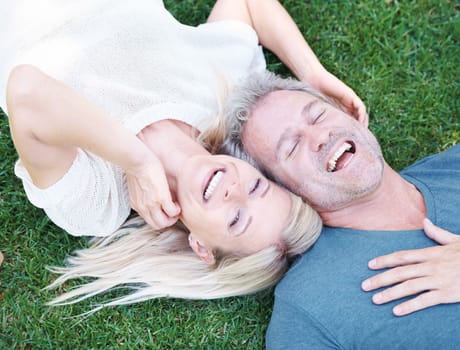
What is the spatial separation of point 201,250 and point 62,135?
1.03 meters

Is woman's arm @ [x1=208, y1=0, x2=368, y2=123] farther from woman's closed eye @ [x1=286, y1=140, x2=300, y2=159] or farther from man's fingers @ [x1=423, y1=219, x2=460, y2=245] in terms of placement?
man's fingers @ [x1=423, y1=219, x2=460, y2=245]

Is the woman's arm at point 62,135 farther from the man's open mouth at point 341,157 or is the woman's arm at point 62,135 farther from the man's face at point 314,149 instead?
the man's open mouth at point 341,157

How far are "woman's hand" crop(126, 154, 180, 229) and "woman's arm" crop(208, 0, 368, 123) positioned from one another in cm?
142

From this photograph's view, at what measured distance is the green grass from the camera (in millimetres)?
3826

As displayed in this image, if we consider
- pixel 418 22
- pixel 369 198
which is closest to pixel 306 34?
pixel 418 22

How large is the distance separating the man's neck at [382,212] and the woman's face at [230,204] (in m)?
0.41

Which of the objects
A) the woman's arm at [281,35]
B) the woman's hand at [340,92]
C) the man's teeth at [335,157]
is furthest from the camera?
the woman's arm at [281,35]

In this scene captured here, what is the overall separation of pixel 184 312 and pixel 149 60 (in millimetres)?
1588

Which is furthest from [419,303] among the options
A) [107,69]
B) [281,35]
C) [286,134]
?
[107,69]

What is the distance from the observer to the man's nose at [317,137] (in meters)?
3.54

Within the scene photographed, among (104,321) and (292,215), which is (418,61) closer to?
(292,215)

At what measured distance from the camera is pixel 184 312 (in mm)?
3914

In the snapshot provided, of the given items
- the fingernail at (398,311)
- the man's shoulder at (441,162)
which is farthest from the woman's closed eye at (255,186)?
the man's shoulder at (441,162)

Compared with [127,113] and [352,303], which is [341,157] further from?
[127,113]
